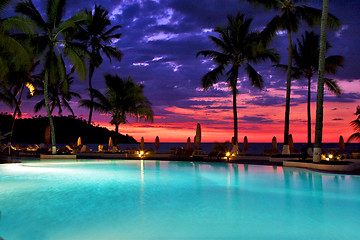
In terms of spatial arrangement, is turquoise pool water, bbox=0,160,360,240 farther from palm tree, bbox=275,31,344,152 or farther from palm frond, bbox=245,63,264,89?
palm tree, bbox=275,31,344,152

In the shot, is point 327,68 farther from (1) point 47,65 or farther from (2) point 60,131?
(2) point 60,131

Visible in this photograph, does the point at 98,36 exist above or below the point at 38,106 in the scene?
above

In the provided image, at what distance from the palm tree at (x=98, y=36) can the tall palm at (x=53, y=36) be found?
6.06 metres

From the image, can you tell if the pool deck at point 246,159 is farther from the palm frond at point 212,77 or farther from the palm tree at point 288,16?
the palm frond at point 212,77

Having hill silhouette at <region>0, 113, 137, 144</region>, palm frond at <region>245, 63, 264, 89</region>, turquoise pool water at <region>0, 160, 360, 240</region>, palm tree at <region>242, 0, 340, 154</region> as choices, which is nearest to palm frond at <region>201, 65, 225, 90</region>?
palm frond at <region>245, 63, 264, 89</region>

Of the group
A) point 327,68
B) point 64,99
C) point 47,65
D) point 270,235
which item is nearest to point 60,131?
point 64,99

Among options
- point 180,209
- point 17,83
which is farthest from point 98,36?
point 180,209

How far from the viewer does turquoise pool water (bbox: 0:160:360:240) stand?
16.2 ft

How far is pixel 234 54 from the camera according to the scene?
20938 millimetres

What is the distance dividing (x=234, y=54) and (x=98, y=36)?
11.2 metres

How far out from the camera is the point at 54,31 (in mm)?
18156

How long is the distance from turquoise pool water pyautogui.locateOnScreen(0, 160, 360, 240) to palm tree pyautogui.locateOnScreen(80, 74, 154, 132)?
16.2 meters

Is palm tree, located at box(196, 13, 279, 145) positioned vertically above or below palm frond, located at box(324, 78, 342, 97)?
above

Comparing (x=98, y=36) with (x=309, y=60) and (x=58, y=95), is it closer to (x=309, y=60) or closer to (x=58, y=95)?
(x=58, y=95)
